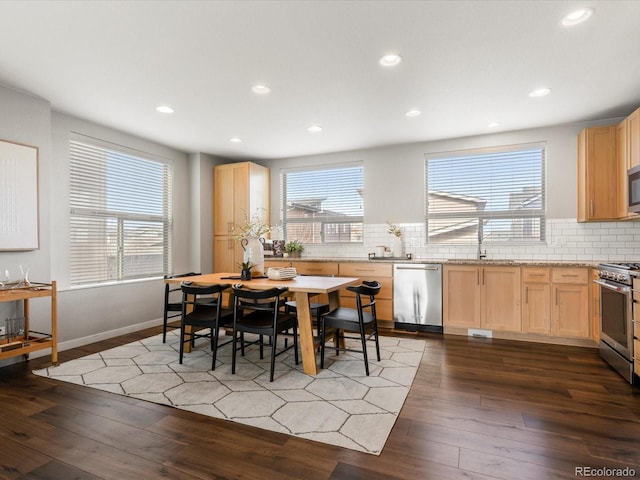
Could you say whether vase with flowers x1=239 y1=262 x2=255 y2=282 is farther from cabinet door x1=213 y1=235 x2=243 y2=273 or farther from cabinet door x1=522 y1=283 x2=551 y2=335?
cabinet door x1=522 y1=283 x2=551 y2=335

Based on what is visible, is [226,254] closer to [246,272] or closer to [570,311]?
[246,272]

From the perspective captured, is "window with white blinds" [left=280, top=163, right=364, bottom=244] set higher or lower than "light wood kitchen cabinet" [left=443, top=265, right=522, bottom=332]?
higher

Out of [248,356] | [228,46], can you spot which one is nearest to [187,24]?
[228,46]

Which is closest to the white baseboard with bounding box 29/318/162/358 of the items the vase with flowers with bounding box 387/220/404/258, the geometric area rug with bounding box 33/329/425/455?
the geometric area rug with bounding box 33/329/425/455

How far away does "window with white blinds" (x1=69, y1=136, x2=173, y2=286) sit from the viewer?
13.8ft

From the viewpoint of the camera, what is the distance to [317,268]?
5.23 meters

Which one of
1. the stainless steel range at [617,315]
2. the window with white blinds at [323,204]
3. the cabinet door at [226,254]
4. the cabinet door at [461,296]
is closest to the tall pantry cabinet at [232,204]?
the cabinet door at [226,254]

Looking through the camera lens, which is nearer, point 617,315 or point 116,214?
point 617,315

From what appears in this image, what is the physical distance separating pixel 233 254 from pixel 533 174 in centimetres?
455

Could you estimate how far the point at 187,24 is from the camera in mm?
2338

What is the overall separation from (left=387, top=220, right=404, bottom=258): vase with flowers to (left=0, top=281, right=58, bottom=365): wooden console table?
4116 millimetres

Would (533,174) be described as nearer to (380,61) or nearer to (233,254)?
(380,61)

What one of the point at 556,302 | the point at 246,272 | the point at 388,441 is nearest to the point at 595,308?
the point at 556,302

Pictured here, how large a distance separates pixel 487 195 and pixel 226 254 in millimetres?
4098
